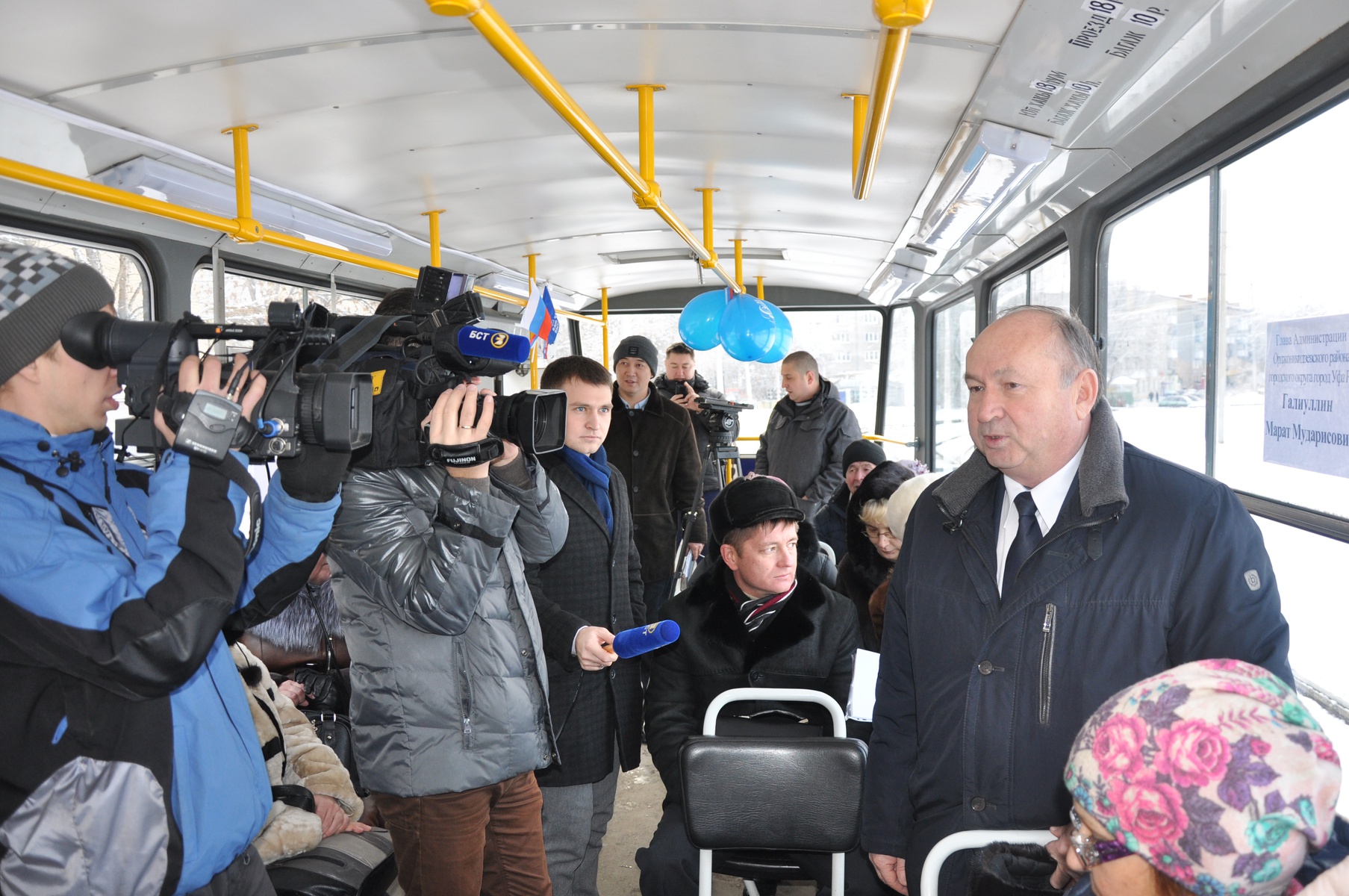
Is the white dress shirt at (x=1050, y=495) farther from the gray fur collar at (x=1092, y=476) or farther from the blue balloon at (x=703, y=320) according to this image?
the blue balloon at (x=703, y=320)

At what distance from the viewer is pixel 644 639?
209 cm

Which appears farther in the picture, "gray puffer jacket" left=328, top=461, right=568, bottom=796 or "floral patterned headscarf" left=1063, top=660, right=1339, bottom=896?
"gray puffer jacket" left=328, top=461, right=568, bottom=796

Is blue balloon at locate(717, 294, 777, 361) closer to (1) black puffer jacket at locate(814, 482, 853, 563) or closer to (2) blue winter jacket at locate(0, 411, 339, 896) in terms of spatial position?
(1) black puffer jacket at locate(814, 482, 853, 563)

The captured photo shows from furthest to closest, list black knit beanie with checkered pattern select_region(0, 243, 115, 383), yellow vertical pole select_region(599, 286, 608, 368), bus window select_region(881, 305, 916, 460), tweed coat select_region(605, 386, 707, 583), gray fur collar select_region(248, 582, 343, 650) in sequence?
bus window select_region(881, 305, 916, 460) → yellow vertical pole select_region(599, 286, 608, 368) → tweed coat select_region(605, 386, 707, 583) → gray fur collar select_region(248, 582, 343, 650) → black knit beanie with checkered pattern select_region(0, 243, 115, 383)

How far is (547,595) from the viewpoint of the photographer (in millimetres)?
2613

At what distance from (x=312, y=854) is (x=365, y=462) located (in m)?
1.34

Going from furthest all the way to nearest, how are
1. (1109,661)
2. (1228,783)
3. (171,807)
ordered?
(1109,661) → (171,807) → (1228,783)

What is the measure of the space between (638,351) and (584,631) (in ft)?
7.75

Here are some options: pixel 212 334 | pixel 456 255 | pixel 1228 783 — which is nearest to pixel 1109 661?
pixel 1228 783

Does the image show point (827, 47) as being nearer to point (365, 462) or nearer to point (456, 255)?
point (365, 462)

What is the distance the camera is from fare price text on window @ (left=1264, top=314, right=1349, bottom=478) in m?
2.25

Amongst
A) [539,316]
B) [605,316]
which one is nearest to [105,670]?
[539,316]

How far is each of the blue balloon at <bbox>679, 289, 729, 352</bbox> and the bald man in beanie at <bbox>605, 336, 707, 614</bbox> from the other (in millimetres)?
2030

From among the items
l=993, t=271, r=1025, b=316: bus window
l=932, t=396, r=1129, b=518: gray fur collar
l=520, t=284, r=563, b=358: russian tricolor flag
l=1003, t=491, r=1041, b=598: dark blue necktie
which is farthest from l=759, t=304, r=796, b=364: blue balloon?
l=1003, t=491, r=1041, b=598: dark blue necktie
